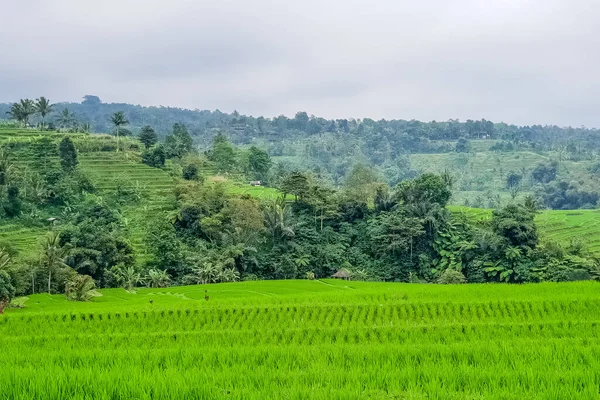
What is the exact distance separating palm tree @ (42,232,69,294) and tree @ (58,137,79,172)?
1732 centimetres

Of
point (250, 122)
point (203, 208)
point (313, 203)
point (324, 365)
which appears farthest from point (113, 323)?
point (250, 122)

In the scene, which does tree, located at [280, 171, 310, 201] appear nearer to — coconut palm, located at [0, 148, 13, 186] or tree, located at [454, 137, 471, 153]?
coconut palm, located at [0, 148, 13, 186]

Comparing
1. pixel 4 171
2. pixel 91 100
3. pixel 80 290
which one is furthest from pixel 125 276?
pixel 91 100

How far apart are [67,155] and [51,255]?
18.5 m

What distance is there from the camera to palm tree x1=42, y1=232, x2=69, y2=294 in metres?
27.9

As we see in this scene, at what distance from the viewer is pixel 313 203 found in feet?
138

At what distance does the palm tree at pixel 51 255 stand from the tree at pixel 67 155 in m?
17.3

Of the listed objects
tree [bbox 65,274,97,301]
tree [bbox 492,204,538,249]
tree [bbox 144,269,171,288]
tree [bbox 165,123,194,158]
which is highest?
tree [bbox 165,123,194,158]

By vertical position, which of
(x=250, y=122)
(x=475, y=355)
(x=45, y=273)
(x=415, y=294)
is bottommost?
(x=45, y=273)

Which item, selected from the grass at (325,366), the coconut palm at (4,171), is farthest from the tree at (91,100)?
the grass at (325,366)

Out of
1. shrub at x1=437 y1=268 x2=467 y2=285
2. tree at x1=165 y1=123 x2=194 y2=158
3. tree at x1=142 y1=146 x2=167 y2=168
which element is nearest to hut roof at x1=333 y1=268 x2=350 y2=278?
shrub at x1=437 y1=268 x2=467 y2=285

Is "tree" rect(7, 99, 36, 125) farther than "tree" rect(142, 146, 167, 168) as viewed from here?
Yes

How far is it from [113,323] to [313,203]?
26.5m

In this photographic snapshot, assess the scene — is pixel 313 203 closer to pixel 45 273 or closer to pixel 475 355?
pixel 45 273
